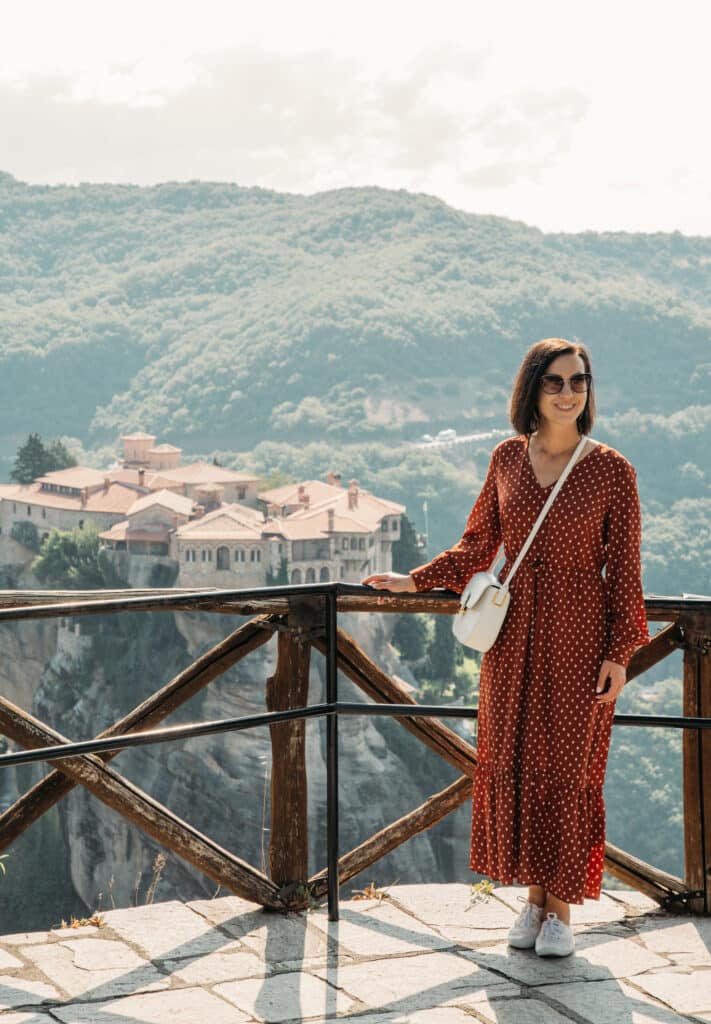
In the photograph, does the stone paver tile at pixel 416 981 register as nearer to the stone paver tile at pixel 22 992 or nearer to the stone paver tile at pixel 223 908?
the stone paver tile at pixel 223 908

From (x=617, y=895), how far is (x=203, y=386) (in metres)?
95.2

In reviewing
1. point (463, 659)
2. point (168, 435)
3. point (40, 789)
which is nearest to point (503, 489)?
point (40, 789)

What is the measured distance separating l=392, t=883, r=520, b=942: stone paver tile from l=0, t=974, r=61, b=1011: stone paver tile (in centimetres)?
83

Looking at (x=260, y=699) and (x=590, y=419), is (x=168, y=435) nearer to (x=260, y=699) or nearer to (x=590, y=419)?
(x=260, y=699)

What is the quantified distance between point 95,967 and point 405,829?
794 millimetres

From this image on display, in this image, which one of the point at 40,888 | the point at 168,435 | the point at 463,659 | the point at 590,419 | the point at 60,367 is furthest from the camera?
the point at 60,367

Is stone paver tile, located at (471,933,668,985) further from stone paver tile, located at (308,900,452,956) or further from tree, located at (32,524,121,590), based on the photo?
tree, located at (32,524,121,590)

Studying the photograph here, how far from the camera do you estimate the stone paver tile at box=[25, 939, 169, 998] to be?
2.30m

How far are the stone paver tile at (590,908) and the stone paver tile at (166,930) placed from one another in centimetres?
70

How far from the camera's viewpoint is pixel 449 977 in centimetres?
239

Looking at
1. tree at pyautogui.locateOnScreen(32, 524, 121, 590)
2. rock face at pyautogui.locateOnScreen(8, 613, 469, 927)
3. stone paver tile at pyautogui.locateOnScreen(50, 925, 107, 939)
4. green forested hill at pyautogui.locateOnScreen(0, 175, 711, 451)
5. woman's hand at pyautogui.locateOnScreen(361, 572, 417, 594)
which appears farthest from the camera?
green forested hill at pyautogui.locateOnScreen(0, 175, 711, 451)

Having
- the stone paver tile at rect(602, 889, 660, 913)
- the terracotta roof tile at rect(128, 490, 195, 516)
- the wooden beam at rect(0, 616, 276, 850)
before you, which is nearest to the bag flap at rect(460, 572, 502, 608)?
the wooden beam at rect(0, 616, 276, 850)

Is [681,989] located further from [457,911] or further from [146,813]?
[146,813]

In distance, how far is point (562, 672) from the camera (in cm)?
245
